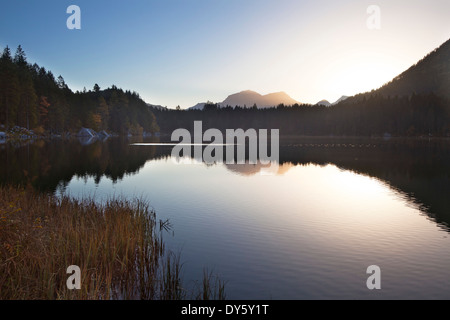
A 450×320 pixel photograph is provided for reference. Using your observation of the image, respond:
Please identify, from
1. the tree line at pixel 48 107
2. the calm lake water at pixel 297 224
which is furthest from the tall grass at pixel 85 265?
the tree line at pixel 48 107

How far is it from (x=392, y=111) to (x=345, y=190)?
6907 inches

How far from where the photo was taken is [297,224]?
64.0 feet

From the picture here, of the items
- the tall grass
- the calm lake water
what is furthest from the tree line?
the tall grass

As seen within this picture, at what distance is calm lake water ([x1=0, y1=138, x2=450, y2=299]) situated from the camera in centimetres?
1160

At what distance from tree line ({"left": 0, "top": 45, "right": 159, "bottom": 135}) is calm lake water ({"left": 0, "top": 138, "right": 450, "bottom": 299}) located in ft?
171

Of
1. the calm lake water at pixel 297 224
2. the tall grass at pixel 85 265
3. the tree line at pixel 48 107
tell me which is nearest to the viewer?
the tall grass at pixel 85 265

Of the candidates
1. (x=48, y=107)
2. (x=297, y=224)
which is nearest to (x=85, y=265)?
(x=297, y=224)

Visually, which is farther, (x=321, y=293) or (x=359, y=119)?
(x=359, y=119)

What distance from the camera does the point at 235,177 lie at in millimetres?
39406

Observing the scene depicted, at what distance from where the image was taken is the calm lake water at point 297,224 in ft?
38.1

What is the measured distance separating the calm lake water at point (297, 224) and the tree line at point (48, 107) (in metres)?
52.1

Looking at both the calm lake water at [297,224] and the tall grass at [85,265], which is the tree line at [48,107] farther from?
the tall grass at [85,265]
